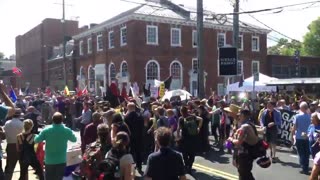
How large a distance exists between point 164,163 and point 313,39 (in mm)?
65715

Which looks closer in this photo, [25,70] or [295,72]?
[295,72]

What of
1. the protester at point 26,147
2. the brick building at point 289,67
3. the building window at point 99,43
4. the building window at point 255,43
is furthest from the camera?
the brick building at point 289,67

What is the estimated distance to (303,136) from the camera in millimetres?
10188

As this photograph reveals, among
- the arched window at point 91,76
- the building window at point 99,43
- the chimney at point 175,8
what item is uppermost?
the chimney at point 175,8

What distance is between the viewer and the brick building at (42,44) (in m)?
64.8

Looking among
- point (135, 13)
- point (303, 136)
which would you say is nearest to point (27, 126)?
point (303, 136)

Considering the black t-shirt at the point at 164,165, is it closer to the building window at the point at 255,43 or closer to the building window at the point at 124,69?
the building window at the point at 124,69

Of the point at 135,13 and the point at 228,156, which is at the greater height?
the point at 135,13

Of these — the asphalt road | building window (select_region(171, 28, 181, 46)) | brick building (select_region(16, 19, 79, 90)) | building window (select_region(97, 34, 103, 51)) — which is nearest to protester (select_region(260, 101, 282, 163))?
the asphalt road

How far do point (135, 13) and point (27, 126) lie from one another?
29.0 m

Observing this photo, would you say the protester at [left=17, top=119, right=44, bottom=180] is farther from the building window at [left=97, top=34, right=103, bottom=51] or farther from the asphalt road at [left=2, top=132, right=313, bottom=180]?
the building window at [left=97, top=34, right=103, bottom=51]

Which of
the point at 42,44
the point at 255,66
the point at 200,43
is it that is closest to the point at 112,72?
the point at 255,66

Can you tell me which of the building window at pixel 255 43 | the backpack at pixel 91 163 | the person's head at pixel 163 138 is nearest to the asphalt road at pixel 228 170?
the backpack at pixel 91 163

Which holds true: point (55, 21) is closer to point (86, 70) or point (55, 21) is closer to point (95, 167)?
point (86, 70)
